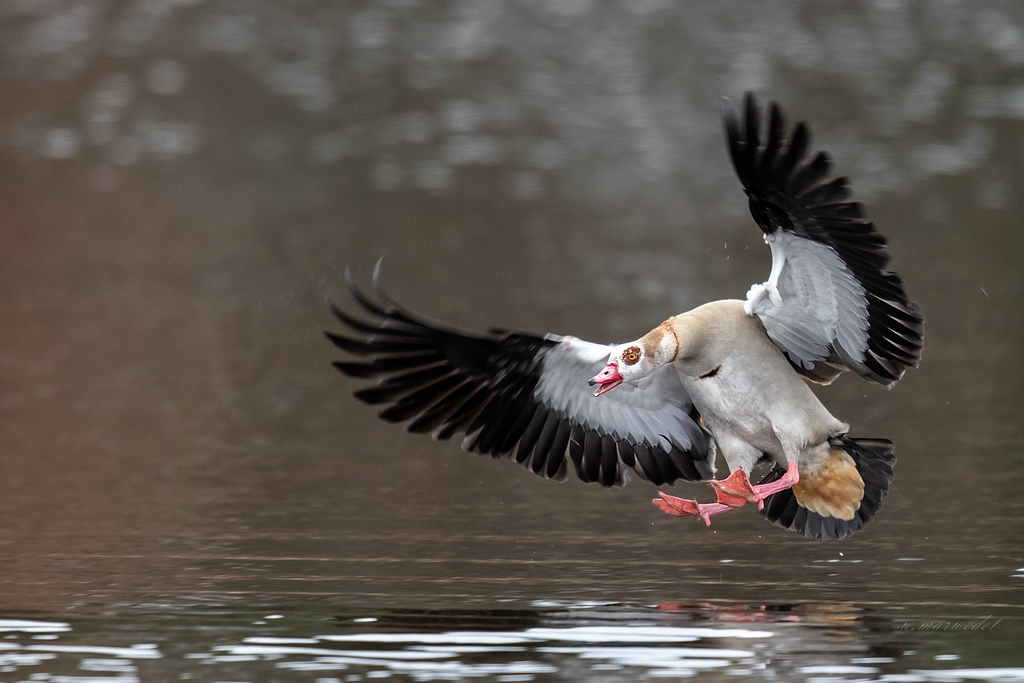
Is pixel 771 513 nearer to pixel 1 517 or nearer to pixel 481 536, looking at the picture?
pixel 481 536

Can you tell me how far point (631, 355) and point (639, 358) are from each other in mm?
43

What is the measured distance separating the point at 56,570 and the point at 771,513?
369 cm

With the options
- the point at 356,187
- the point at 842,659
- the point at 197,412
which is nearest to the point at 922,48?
the point at 356,187

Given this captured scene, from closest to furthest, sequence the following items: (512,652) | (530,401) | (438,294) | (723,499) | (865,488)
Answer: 1. (512,652)
2. (723,499)
3. (865,488)
4. (530,401)
5. (438,294)

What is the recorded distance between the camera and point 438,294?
17.9 meters

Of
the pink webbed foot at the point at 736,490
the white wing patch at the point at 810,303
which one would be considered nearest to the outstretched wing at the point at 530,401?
the white wing patch at the point at 810,303

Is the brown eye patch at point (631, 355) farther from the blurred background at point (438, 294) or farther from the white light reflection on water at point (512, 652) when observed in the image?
the white light reflection on water at point (512, 652)

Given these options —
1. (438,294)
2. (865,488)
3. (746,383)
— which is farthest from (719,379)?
(438,294)

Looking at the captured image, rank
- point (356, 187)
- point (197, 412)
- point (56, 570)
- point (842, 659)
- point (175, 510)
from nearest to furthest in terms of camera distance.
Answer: point (842, 659), point (56, 570), point (175, 510), point (197, 412), point (356, 187)

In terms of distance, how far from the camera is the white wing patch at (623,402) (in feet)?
27.9

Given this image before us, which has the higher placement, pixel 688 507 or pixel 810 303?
pixel 810 303

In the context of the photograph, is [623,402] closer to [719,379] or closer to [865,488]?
[719,379]

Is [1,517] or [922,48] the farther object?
[922,48]

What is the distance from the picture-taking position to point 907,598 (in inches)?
304
